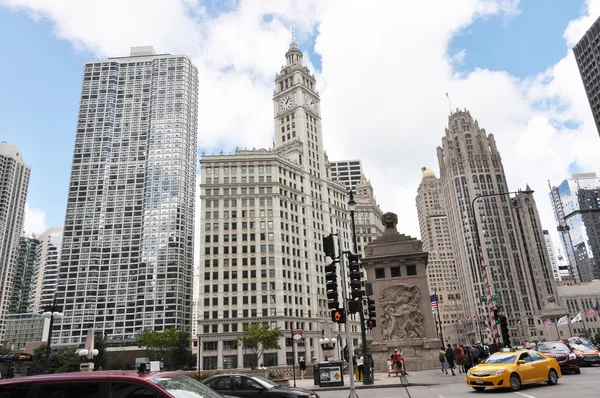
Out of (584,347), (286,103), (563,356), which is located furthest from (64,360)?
(563,356)

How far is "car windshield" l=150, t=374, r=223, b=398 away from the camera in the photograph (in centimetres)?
638

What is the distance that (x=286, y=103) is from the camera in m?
112

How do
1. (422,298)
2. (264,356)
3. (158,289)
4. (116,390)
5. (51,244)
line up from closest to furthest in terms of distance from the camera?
(116,390) → (422,298) → (264,356) → (158,289) → (51,244)

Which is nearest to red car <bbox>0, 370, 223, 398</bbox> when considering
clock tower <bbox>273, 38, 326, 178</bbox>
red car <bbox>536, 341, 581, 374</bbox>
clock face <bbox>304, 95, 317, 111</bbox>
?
red car <bbox>536, 341, 581, 374</bbox>

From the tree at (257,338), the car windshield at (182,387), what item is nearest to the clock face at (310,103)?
the tree at (257,338)

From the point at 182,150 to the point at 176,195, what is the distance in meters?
15.5

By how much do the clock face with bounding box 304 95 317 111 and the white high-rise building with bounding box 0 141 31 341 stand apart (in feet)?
432

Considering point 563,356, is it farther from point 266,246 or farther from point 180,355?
point 180,355

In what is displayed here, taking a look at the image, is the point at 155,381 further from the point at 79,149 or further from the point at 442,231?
the point at 442,231

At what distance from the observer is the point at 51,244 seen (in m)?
188

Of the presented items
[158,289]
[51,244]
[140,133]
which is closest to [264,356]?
[158,289]

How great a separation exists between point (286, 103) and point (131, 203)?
6146 cm

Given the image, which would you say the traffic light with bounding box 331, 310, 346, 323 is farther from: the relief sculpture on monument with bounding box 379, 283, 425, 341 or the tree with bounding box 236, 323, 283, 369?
the tree with bounding box 236, 323, 283, 369

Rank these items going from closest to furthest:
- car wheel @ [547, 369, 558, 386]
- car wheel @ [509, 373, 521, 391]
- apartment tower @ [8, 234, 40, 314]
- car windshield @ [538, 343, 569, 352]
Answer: car wheel @ [509, 373, 521, 391]
car wheel @ [547, 369, 558, 386]
car windshield @ [538, 343, 569, 352]
apartment tower @ [8, 234, 40, 314]
